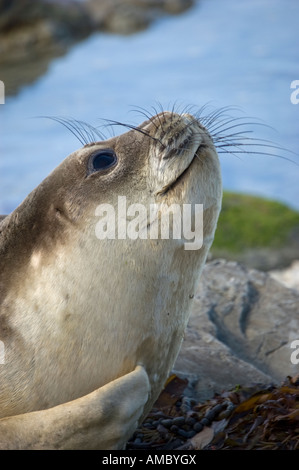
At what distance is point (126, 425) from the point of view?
3469mm

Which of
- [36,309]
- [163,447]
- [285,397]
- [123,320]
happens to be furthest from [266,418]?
[36,309]

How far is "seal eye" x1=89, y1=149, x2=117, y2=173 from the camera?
3799mm

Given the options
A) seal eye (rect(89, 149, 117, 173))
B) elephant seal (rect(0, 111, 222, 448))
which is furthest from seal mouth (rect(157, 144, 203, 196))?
seal eye (rect(89, 149, 117, 173))

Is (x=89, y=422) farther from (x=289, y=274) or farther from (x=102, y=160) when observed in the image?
(x=289, y=274)

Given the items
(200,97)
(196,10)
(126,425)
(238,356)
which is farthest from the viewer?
(196,10)

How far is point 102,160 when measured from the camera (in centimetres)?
382

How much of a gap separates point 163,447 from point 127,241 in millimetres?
1355

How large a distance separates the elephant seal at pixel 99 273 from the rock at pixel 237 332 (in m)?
1.74

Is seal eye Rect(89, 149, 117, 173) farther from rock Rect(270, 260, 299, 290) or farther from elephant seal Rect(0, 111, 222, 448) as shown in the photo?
rock Rect(270, 260, 299, 290)

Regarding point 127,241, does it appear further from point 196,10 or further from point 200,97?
point 196,10
